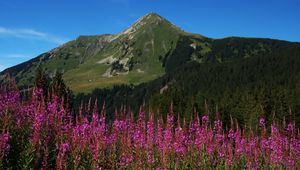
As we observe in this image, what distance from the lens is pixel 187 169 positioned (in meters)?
8.98

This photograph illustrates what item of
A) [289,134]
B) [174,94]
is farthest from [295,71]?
[289,134]

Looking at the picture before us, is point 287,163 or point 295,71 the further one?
point 295,71

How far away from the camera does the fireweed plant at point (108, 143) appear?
722cm

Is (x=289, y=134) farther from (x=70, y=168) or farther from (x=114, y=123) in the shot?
(x=70, y=168)

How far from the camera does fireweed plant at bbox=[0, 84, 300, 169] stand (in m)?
7.22

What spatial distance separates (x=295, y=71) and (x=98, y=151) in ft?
621

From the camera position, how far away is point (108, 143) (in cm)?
830

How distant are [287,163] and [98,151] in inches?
187

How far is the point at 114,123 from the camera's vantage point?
9008mm

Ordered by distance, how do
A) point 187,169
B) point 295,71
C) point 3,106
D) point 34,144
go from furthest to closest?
point 295,71, point 187,169, point 3,106, point 34,144

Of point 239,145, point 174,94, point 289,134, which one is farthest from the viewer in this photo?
point 174,94

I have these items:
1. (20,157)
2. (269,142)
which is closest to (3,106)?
(20,157)

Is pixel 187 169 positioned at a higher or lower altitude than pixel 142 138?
lower

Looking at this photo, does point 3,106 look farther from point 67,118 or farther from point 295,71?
point 295,71
